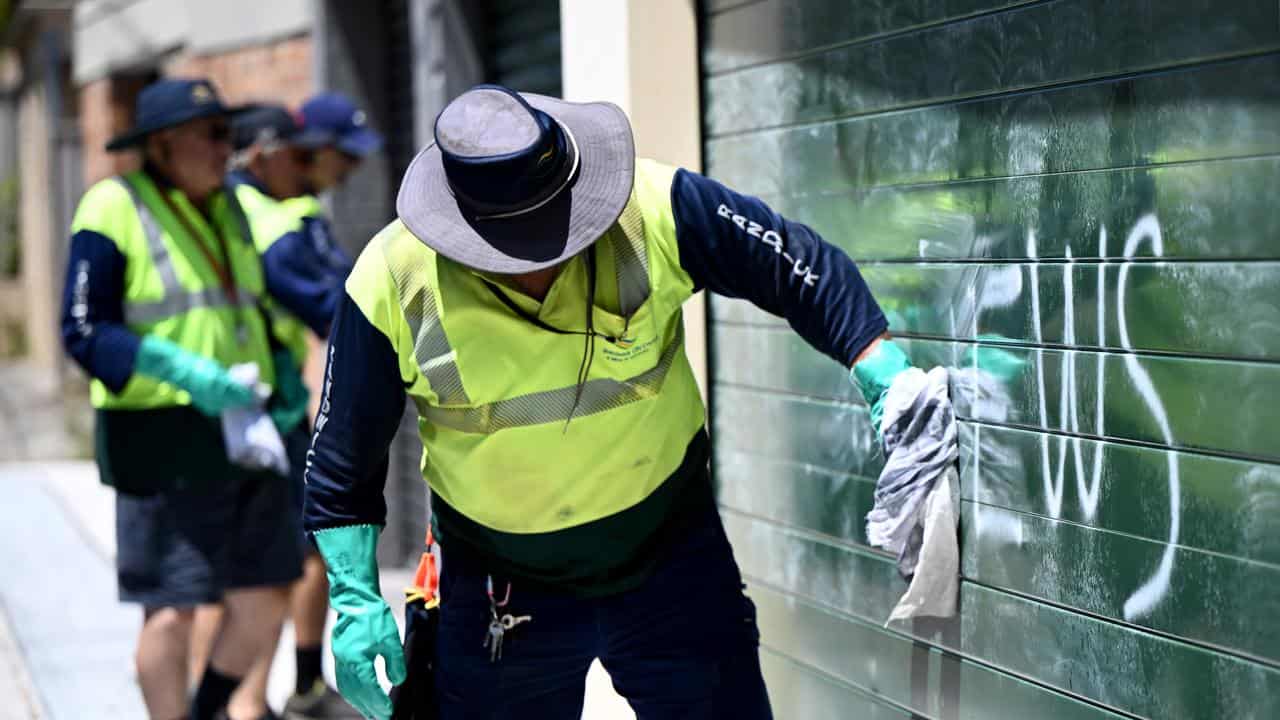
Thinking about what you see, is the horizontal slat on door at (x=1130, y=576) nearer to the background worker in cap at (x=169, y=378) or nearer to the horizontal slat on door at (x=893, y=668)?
the horizontal slat on door at (x=893, y=668)

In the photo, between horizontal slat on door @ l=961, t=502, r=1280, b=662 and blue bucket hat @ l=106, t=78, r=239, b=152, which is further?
blue bucket hat @ l=106, t=78, r=239, b=152

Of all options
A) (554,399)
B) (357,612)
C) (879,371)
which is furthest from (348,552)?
(879,371)

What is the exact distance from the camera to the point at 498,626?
10.0 ft

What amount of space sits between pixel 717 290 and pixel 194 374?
2.04m

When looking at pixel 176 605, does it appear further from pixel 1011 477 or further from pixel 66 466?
pixel 66 466

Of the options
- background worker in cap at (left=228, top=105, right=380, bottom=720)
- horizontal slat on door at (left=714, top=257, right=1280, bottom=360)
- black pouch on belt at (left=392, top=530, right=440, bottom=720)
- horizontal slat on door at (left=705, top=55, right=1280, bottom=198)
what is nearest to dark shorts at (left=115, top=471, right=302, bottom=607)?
background worker in cap at (left=228, top=105, right=380, bottom=720)

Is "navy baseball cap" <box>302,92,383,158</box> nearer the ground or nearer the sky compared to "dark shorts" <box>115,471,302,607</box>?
nearer the sky

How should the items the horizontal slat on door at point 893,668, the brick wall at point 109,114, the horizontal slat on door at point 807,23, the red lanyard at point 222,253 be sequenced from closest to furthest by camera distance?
the horizontal slat on door at point 893,668 < the horizontal slat on door at point 807,23 < the red lanyard at point 222,253 < the brick wall at point 109,114

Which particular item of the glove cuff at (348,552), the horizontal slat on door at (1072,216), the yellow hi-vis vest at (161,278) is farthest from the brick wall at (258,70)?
the glove cuff at (348,552)

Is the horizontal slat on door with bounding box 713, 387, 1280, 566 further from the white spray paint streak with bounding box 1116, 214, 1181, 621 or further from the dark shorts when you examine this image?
the dark shorts

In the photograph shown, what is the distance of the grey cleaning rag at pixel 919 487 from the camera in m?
2.86

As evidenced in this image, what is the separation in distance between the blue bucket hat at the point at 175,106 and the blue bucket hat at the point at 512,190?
74.8 inches

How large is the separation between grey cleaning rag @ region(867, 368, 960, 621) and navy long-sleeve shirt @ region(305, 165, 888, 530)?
142 millimetres

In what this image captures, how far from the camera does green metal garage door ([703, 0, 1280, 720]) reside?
2.56 m
